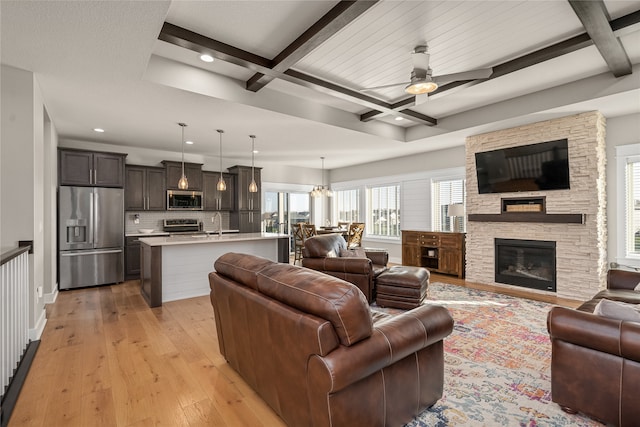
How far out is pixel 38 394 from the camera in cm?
229

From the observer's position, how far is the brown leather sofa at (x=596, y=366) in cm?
176

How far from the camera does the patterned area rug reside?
2018mm

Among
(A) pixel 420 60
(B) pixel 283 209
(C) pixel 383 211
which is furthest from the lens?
(B) pixel 283 209

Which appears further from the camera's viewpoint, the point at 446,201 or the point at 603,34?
the point at 446,201

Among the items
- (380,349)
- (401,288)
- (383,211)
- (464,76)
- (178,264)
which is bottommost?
(401,288)

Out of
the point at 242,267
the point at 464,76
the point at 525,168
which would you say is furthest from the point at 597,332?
the point at 525,168

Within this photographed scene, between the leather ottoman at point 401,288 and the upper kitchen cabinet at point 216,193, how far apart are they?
480 cm

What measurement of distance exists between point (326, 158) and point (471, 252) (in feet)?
13.7

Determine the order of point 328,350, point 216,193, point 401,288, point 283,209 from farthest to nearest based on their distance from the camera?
1. point 283,209
2. point 216,193
3. point 401,288
4. point 328,350

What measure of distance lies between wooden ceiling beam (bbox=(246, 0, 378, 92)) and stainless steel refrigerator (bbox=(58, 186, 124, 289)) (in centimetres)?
409

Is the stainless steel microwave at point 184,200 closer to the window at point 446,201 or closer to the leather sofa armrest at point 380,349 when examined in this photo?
the window at point 446,201

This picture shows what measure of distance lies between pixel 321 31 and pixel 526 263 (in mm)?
5065

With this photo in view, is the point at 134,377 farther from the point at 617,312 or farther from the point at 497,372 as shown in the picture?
the point at 617,312

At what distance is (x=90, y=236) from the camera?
5.55 meters
